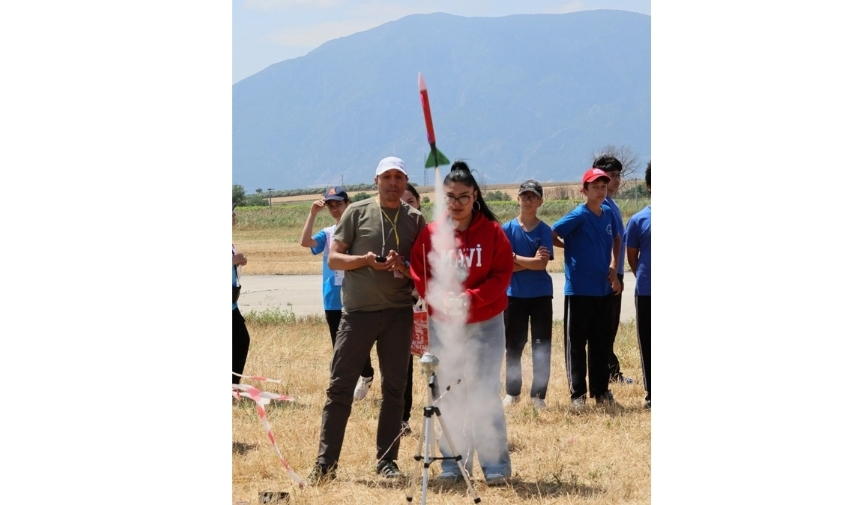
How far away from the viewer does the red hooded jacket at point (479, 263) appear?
520 cm

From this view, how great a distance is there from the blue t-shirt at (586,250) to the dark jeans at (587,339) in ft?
0.30

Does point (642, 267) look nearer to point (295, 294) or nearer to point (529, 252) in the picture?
point (529, 252)

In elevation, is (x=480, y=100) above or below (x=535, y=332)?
above

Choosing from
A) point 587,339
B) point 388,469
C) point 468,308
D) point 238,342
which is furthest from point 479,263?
point 238,342

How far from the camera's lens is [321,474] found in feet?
17.6

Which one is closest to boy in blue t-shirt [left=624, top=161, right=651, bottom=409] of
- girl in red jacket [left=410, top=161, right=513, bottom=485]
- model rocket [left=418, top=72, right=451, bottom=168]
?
girl in red jacket [left=410, top=161, right=513, bottom=485]

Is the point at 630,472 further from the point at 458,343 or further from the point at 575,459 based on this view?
the point at 458,343

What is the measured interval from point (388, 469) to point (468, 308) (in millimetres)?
1119

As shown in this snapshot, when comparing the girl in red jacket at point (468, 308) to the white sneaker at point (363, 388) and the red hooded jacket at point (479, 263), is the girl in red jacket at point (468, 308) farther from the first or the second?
the white sneaker at point (363, 388)

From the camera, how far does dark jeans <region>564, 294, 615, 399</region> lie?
7.34 m

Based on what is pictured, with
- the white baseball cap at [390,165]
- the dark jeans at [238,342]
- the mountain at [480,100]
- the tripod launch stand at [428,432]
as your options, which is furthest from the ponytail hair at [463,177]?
the mountain at [480,100]

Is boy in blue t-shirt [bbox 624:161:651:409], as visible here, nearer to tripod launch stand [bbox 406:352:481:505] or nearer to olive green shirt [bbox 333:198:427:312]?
olive green shirt [bbox 333:198:427:312]

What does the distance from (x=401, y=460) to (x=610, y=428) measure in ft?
5.38

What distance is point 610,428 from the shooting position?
669cm
